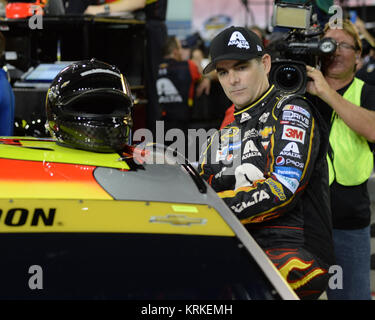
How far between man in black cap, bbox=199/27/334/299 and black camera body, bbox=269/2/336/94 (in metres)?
0.25

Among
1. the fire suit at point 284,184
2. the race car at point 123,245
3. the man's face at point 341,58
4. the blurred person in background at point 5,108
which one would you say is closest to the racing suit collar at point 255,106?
the fire suit at point 284,184

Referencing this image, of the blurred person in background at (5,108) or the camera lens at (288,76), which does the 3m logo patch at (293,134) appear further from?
the blurred person in background at (5,108)

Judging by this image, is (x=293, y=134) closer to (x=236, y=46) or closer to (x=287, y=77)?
(x=236, y=46)

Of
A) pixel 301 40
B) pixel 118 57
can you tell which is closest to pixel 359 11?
pixel 118 57

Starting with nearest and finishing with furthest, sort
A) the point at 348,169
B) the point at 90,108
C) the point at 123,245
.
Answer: the point at 123,245 < the point at 90,108 < the point at 348,169

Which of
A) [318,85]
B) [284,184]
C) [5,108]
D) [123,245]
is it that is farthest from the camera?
[5,108]

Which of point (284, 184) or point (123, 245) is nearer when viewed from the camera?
point (123, 245)

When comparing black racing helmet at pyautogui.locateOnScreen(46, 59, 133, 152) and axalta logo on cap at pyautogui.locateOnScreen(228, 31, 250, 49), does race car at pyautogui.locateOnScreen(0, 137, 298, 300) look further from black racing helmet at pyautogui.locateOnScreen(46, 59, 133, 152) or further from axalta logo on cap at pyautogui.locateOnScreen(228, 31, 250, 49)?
axalta logo on cap at pyautogui.locateOnScreen(228, 31, 250, 49)

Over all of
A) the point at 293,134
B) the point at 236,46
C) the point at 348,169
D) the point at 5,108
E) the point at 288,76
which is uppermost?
the point at 236,46

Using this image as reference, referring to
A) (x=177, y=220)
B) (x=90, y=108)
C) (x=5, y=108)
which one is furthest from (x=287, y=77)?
(x=5, y=108)

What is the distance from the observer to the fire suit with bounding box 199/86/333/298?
1767 millimetres

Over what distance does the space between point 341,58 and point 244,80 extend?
84 cm

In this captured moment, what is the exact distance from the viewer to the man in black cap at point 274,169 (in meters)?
1.77

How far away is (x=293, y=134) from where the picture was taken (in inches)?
71.4
